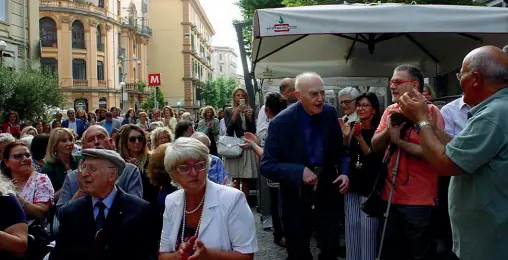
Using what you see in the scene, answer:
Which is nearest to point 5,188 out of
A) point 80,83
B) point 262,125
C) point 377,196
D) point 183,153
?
point 183,153

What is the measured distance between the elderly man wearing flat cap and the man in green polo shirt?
6.50 ft

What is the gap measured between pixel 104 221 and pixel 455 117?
3.00 metres

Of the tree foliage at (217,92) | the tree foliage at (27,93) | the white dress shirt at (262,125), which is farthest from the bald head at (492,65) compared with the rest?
the tree foliage at (217,92)

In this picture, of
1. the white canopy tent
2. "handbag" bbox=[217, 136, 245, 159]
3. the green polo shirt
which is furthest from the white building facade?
the green polo shirt

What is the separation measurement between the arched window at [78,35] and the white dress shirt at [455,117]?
58175 millimetres

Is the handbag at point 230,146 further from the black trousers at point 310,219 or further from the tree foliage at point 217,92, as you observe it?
the tree foliage at point 217,92

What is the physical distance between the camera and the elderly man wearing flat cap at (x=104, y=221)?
360cm

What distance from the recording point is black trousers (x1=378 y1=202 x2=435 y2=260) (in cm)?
409

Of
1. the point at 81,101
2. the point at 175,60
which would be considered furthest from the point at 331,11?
the point at 175,60

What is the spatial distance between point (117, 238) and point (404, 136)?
89.0 inches

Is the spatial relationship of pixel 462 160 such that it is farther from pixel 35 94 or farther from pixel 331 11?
pixel 35 94

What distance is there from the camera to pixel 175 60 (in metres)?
84.8

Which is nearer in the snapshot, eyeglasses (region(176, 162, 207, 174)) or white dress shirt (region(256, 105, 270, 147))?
eyeglasses (region(176, 162, 207, 174))

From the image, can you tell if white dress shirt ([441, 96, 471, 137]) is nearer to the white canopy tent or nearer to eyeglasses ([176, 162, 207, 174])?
the white canopy tent
